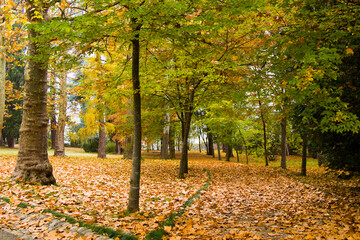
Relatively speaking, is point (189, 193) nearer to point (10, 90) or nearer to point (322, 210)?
point (322, 210)

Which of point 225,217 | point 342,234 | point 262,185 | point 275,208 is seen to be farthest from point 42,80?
point 262,185

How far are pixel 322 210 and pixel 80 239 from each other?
539 centimetres

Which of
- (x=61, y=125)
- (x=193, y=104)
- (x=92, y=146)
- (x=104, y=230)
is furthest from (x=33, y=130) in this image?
(x=92, y=146)

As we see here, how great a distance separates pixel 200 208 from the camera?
568cm

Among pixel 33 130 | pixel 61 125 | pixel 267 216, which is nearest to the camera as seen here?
pixel 267 216

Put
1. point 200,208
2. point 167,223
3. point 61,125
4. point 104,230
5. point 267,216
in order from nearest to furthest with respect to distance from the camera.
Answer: point 104,230 < point 167,223 < point 267,216 < point 200,208 < point 61,125

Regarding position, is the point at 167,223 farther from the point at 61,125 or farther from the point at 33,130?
the point at 61,125

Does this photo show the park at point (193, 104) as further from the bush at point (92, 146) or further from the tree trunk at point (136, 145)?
the bush at point (92, 146)

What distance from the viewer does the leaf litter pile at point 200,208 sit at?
4.02 m

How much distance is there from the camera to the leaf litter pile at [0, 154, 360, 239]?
13.2ft

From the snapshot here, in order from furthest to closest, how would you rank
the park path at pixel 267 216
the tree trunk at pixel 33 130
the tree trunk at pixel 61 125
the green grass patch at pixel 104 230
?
the tree trunk at pixel 61 125 → the tree trunk at pixel 33 130 → the park path at pixel 267 216 → the green grass patch at pixel 104 230

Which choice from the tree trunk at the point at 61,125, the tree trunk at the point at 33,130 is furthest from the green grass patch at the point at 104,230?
the tree trunk at the point at 61,125

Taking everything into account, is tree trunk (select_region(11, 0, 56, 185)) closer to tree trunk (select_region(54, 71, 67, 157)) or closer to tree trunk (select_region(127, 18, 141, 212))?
tree trunk (select_region(127, 18, 141, 212))

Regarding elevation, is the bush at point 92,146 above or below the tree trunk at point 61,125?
below
